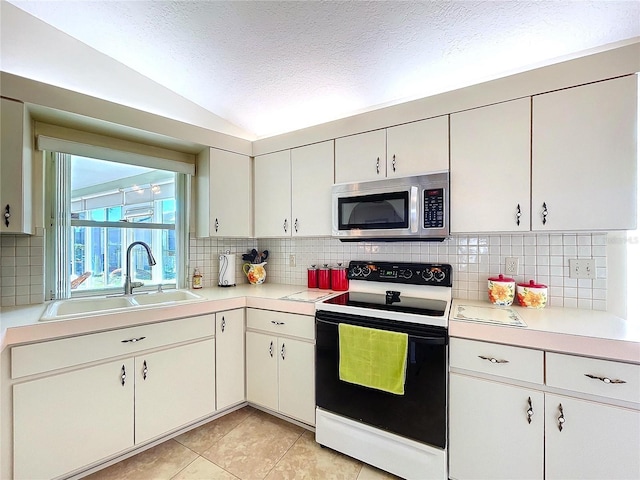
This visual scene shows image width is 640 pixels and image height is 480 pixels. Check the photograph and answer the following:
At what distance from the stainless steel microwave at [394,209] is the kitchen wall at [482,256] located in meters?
0.30

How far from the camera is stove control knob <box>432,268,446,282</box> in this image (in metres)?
1.93

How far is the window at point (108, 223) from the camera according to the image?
1961mm

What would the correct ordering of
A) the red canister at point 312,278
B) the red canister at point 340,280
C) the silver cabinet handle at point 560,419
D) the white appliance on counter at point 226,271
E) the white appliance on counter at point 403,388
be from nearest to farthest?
1. the silver cabinet handle at point 560,419
2. the white appliance on counter at point 403,388
3. the red canister at point 340,280
4. the red canister at point 312,278
5. the white appliance on counter at point 226,271

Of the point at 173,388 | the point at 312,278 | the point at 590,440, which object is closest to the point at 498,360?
the point at 590,440

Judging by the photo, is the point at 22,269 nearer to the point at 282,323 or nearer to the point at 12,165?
the point at 12,165

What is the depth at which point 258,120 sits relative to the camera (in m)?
2.62

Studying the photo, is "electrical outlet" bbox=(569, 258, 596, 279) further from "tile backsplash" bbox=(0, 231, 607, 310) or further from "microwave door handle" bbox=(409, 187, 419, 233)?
"microwave door handle" bbox=(409, 187, 419, 233)

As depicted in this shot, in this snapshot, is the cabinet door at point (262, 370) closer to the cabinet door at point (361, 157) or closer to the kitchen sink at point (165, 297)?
the kitchen sink at point (165, 297)

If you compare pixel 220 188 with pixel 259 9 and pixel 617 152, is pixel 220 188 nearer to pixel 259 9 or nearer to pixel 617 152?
pixel 259 9

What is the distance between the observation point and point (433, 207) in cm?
175

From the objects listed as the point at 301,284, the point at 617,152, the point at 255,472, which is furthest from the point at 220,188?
the point at 617,152

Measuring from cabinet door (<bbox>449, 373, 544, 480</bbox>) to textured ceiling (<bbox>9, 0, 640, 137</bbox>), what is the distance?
173cm

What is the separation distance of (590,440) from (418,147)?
1.60 metres

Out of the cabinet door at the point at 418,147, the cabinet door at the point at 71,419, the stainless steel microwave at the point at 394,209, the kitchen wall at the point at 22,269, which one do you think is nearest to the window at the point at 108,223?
the kitchen wall at the point at 22,269
